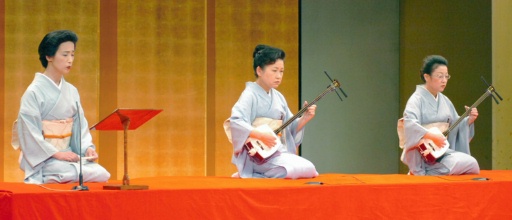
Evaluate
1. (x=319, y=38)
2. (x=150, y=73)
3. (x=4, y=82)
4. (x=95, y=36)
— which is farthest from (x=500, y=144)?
(x=4, y=82)

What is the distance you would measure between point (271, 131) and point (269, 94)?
48cm

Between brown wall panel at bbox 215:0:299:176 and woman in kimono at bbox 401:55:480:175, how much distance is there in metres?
2.34

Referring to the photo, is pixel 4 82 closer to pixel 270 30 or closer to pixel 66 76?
pixel 66 76

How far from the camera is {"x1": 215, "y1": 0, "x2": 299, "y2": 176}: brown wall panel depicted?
27.9 feet

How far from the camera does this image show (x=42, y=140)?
5.04 meters

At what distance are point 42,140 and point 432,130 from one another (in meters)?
3.00

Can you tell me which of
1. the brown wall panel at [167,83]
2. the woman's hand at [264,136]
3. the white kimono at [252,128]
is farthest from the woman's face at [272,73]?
the brown wall panel at [167,83]

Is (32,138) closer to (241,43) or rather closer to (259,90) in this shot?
(259,90)

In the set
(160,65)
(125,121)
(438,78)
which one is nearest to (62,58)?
(125,121)

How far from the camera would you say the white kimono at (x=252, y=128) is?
5.67 m

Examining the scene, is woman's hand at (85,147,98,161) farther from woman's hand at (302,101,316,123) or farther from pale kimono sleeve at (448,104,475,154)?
pale kimono sleeve at (448,104,475,154)

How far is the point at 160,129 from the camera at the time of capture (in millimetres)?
8406

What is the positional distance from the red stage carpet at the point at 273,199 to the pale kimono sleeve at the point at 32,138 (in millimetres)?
247

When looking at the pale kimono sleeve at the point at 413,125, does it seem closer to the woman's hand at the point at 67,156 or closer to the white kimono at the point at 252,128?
the white kimono at the point at 252,128
